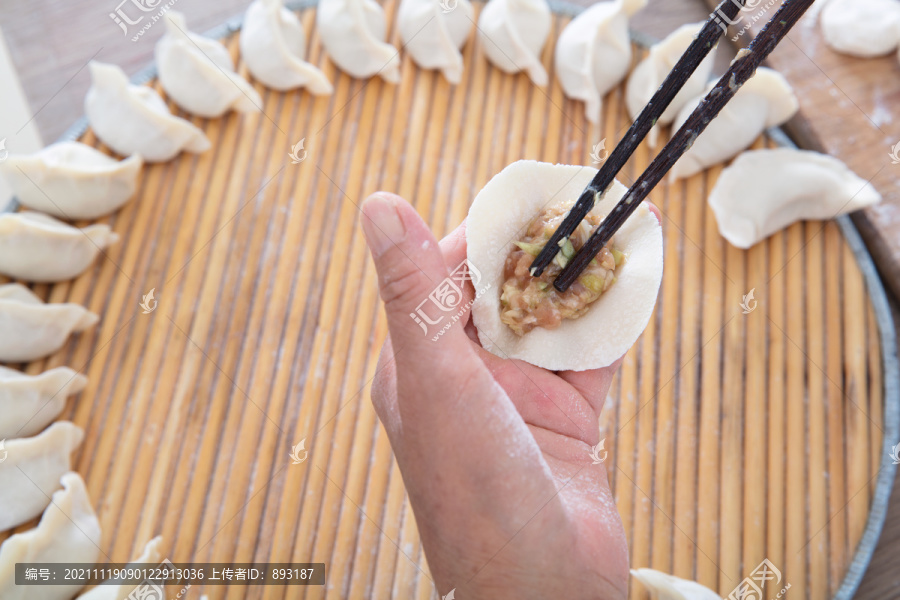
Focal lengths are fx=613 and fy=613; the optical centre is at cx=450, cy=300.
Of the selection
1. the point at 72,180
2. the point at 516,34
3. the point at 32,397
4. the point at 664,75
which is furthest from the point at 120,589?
the point at 664,75

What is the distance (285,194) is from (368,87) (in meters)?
0.46

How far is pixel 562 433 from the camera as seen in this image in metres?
→ 1.42

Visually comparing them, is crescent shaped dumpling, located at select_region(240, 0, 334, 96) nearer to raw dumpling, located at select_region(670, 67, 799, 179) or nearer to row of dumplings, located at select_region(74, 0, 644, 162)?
row of dumplings, located at select_region(74, 0, 644, 162)

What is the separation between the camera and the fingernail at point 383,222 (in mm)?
1001

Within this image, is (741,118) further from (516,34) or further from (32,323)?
(32,323)

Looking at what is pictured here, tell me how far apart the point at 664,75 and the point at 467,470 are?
4.66ft

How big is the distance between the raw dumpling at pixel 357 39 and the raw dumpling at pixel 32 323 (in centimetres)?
111

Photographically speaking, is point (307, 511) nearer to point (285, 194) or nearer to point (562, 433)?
point (562, 433)

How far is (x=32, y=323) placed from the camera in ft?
5.57

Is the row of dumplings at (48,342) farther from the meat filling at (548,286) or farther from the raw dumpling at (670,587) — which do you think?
the raw dumpling at (670,587)

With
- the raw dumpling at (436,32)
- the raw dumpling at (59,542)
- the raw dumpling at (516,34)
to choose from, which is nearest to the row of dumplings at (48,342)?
the raw dumpling at (59,542)

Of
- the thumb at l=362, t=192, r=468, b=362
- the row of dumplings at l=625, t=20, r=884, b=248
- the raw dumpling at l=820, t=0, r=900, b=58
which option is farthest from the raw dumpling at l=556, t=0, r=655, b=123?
the thumb at l=362, t=192, r=468, b=362

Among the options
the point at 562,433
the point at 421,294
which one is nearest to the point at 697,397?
the point at 562,433

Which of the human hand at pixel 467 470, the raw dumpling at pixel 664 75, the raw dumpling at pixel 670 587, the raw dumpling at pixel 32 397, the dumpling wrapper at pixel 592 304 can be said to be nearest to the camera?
the human hand at pixel 467 470
